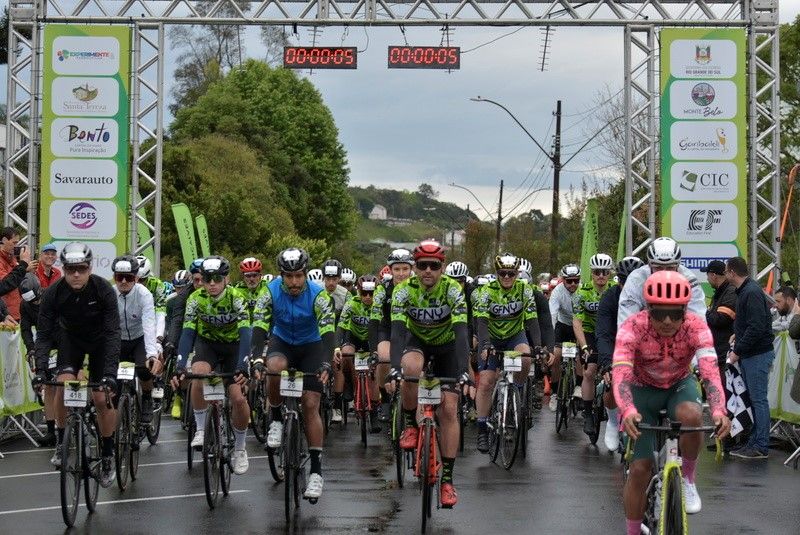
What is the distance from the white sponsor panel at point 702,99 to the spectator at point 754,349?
10383 millimetres

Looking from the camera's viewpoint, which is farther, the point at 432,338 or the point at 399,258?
the point at 399,258

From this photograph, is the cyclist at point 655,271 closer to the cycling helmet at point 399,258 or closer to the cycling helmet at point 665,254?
the cycling helmet at point 665,254

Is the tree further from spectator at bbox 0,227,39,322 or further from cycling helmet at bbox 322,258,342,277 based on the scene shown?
spectator at bbox 0,227,39,322

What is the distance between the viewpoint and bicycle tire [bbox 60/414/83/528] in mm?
10227

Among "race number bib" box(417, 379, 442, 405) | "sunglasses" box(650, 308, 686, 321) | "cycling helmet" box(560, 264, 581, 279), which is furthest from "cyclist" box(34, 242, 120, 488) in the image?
"cycling helmet" box(560, 264, 581, 279)

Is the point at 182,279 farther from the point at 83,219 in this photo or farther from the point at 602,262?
the point at 83,219

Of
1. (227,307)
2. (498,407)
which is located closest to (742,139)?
(498,407)

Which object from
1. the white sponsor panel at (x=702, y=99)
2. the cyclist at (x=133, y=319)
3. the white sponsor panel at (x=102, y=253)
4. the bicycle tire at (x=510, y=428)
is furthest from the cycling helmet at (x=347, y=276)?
the white sponsor panel at (x=702, y=99)

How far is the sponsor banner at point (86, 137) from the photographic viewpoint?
82.5 feet

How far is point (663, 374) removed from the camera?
8.25m

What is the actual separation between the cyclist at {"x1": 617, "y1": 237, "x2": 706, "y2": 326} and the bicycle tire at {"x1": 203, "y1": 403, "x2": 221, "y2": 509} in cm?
337

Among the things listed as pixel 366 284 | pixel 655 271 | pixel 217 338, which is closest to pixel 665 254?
pixel 655 271

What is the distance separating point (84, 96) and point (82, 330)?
14776mm

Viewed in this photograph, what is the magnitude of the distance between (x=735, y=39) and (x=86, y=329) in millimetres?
16915
